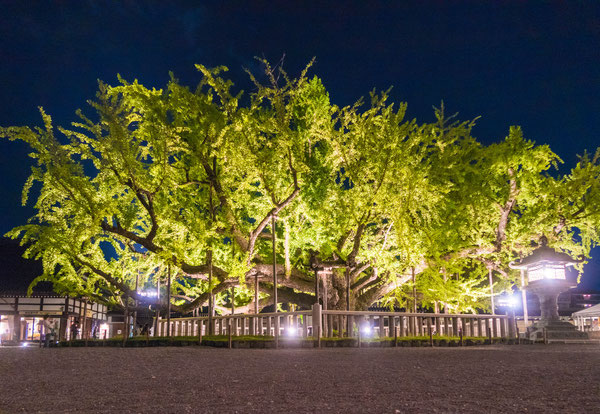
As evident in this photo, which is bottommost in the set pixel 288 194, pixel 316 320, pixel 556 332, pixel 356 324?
pixel 556 332

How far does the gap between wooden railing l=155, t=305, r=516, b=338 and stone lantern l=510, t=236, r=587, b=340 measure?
7.04 feet

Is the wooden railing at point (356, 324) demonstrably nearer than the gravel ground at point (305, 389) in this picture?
No

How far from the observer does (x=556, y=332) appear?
1889 cm

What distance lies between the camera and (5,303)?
A: 29906 millimetres

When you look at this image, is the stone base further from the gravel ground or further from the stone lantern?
the gravel ground

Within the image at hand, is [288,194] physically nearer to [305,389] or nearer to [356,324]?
[356,324]

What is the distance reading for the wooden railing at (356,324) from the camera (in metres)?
14.7

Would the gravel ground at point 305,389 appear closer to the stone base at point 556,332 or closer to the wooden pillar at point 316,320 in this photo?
the wooden pillar at point 316,320

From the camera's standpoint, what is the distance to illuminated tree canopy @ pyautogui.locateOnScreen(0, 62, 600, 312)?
16.9 meters

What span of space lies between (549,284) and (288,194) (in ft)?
36.5

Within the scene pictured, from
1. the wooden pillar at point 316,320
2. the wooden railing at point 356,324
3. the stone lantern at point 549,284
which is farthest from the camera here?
the stone lantern at point 549,284

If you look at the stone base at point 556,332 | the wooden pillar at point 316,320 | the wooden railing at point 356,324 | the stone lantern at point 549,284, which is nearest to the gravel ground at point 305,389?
the wooden pillar at point 316,320

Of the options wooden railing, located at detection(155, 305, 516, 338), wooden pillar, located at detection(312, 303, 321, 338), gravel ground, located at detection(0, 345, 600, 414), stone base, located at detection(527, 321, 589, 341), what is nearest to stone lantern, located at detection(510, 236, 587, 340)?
stone base, located at detection(527, 321, 589, 341)

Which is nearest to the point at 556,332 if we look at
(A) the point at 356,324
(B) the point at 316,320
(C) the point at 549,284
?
(C) the point at 549,284
